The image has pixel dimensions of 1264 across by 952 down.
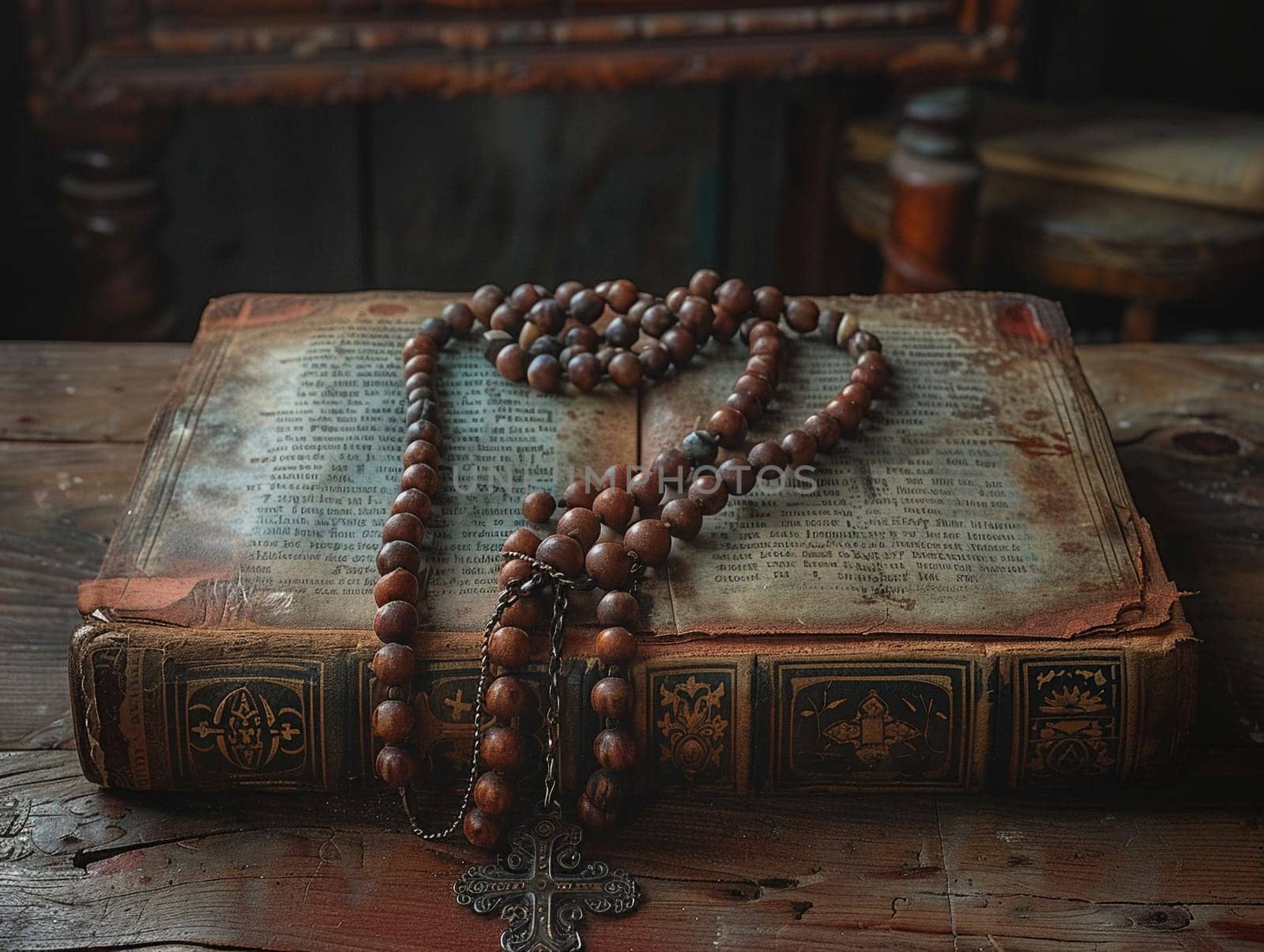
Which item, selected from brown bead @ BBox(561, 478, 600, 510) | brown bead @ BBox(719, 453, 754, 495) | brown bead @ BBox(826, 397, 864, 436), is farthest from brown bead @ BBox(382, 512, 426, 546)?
brown bead @ BBox(826, 397, 864, 436)

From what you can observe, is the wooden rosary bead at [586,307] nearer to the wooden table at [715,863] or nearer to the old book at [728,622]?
the old book at [728,622]

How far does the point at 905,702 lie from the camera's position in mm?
831

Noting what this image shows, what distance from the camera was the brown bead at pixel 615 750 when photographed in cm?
81

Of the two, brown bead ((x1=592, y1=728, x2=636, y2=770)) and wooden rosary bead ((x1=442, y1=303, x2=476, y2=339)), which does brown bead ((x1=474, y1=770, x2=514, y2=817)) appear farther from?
wooden rosary bead ((x1=442, y1=303, x2=476, y2=339))

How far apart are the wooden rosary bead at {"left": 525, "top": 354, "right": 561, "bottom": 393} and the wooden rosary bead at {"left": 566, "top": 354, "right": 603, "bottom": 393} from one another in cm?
1

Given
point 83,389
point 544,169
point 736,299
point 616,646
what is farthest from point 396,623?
point 544,169

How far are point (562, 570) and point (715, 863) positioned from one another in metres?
0.20

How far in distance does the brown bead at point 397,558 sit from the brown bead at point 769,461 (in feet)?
0.85

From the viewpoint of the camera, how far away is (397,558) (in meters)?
0.87

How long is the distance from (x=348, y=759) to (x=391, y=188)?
177 cm

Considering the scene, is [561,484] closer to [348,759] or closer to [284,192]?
[348,759]

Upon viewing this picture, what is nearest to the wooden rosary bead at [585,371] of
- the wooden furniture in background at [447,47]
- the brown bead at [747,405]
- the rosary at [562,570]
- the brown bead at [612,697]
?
the rosary at [562,570]

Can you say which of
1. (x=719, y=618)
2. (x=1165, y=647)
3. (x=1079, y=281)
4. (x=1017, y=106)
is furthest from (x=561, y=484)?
(x=1017, y=106)

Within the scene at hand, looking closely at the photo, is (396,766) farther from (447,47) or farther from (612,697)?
(447,47)
